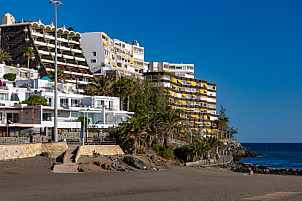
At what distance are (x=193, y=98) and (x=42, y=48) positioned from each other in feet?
173

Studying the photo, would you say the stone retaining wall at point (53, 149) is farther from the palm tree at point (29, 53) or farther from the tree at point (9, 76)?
the palm tree at point (29, 53)

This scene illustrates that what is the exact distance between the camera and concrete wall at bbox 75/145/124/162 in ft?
141

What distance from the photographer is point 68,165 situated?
35.8m

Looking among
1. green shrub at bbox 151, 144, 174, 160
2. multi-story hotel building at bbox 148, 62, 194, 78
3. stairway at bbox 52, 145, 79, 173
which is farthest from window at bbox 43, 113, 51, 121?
multi-story hotel building at bbox 148, 62, 194, 78

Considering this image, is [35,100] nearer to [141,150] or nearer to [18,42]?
[141,150]

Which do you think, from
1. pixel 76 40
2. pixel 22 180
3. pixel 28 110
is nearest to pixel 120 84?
pixel 28 110

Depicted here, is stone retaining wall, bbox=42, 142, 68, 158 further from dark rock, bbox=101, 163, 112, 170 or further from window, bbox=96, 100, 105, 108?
window, bbox=96, 100, 105, 108

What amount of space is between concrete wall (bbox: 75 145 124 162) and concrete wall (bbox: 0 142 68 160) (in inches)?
82.0

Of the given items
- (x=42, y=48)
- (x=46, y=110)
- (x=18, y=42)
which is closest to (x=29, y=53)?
(x=42, y=48)

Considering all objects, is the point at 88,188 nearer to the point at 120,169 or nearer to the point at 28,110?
the point at 120,169

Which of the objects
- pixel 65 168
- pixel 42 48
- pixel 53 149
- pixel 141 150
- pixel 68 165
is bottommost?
pixel 65 168

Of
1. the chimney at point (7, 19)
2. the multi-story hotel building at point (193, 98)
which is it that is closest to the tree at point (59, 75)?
the chimney at point (7, 19)

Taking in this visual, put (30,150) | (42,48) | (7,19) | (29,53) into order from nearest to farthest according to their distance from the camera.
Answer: (30,150), (29,53), (42,48), (7,19)

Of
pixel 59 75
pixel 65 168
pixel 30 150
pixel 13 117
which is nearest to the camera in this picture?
pixel 65 168
